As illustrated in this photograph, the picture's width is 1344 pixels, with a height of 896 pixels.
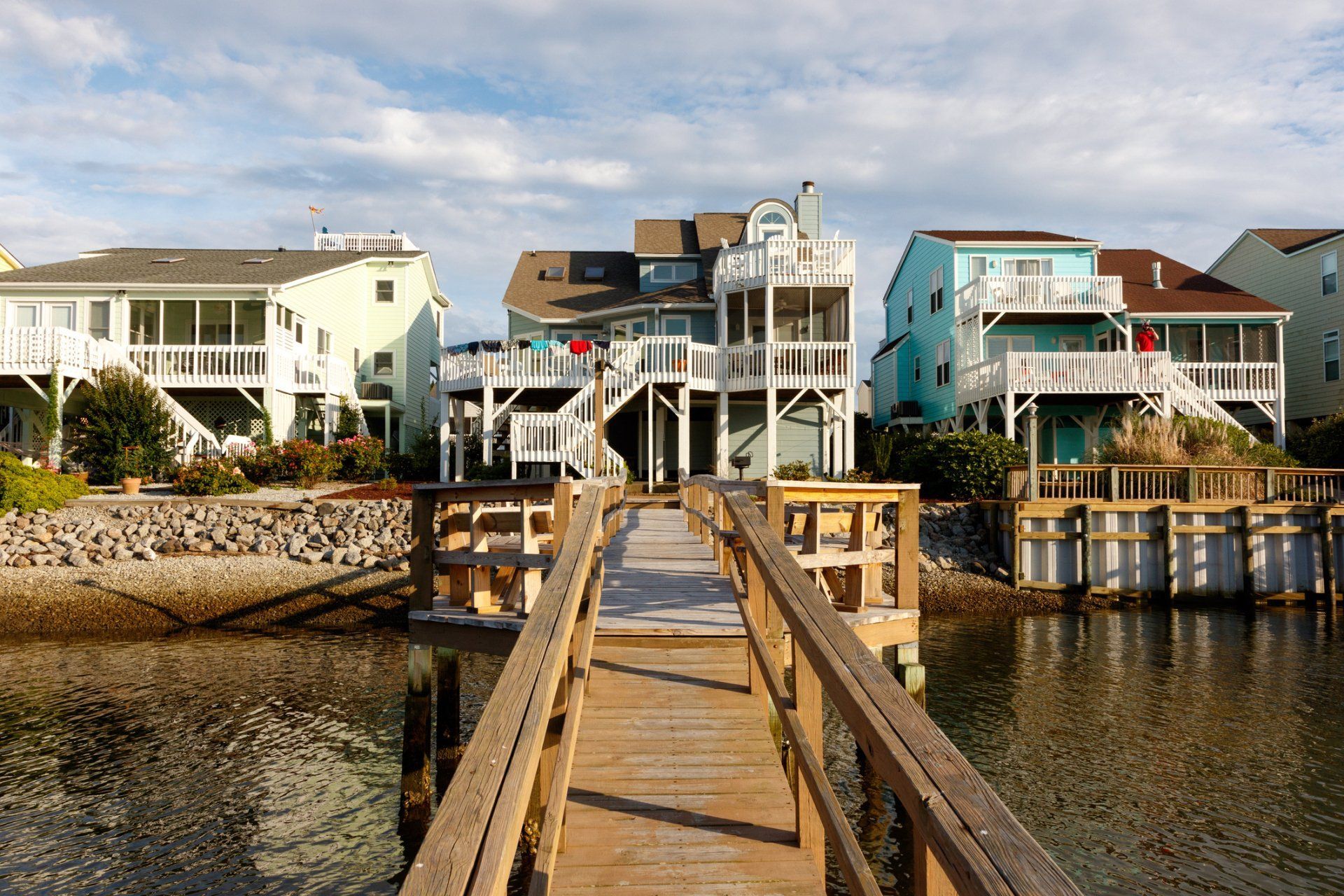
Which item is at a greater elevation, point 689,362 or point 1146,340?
point 1146,340

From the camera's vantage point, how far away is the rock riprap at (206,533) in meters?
19.1

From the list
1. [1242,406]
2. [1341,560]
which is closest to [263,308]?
[1341,560]

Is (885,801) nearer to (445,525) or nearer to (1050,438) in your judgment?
(445,525)

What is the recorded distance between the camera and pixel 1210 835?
27.1 feet

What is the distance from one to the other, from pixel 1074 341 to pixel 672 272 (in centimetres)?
1417

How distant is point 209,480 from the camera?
22.5 m

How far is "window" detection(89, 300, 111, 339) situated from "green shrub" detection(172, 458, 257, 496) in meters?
8.59

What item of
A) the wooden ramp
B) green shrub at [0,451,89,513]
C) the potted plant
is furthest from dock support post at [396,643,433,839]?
the potted plant

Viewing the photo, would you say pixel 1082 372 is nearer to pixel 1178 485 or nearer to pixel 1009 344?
pixel 1009 344

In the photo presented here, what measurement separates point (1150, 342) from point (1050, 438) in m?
5.08

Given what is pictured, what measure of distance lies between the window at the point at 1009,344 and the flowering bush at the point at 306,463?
70.8ft

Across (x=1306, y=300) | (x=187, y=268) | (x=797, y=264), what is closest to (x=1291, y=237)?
(x=1306, y=300)

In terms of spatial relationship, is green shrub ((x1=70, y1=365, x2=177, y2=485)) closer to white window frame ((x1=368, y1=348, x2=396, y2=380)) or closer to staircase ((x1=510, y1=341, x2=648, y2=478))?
staircase ((x1=510, y1=341, x2=648, y2=478))

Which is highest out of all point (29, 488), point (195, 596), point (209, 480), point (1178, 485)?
point (209, 480)
